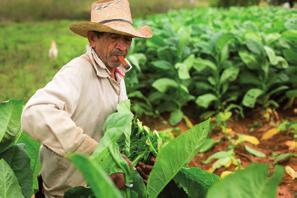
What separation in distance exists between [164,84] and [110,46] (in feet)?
11.7

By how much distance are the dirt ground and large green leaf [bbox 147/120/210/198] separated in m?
2.10

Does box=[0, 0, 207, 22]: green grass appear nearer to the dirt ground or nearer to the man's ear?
the dirt ground

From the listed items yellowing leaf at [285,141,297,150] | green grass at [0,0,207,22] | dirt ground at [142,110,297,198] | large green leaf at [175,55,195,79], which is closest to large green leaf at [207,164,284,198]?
dirt ground at [142,110,297,198]

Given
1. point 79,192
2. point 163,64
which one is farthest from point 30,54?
point 79,192

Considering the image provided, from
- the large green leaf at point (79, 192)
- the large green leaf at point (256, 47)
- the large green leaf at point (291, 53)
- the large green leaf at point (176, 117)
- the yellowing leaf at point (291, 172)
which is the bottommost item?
the large green leaf at point (176, 117)

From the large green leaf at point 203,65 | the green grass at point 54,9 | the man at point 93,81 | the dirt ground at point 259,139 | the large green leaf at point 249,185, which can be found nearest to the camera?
the large green leaf at point 249,185

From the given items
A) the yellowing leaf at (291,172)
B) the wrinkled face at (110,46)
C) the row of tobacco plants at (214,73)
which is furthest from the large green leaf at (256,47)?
the wrinkled face at (110,46)

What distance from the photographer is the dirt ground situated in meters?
3.90

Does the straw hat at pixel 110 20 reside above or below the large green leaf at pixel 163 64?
above

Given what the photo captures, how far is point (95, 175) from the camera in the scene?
1104 mm

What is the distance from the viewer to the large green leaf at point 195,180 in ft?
5.33

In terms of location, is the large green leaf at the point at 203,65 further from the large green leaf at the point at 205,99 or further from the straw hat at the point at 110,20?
the straw hat at the point at 110,20

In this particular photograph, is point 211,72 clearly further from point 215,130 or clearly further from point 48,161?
point 48,161

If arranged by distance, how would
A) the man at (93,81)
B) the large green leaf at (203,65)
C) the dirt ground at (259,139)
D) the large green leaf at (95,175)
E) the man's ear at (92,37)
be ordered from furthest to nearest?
the large green leaf at (203,65) → the dirt ground at (259,139) → the man's ear at (92,37) → the man at (93,81) → the large green leaf at (95,175)
